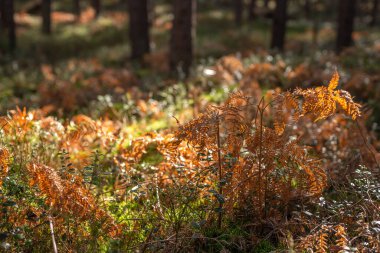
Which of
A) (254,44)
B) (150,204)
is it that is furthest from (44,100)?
(254,44)

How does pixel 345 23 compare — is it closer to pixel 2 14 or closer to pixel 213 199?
pixel 213 199

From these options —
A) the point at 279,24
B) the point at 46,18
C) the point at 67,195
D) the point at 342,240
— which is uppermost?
the point at 279,24

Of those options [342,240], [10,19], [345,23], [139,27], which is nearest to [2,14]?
[10,19]

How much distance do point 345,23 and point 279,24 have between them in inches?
93.9

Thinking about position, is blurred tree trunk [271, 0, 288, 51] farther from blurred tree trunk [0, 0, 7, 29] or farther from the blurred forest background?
blurred tree trunk [0, 0, 7, 29]

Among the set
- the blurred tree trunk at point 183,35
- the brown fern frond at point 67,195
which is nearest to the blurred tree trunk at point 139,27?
the blurred tree trunk at point 183,35

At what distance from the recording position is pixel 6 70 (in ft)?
48.0

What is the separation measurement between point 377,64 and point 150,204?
29.6 ft

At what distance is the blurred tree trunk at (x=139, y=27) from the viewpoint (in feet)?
50.0

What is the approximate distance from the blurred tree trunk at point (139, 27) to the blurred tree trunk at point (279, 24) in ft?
15.7

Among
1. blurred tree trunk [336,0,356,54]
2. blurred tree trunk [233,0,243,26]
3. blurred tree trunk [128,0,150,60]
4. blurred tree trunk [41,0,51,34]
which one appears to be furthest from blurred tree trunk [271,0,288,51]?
blurred tree trunk [41,0,51,34]

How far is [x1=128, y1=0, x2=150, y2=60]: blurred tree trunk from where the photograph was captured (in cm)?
1523

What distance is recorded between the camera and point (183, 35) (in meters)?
11.1

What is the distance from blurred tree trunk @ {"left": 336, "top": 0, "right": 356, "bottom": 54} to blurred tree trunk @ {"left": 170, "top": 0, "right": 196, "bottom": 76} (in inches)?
244
